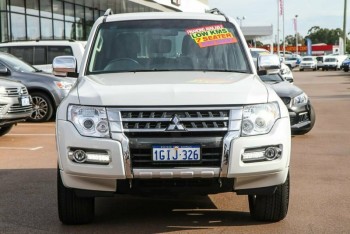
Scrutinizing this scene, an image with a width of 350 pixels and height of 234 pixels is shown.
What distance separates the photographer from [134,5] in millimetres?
37125

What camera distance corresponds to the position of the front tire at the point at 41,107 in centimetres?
1502

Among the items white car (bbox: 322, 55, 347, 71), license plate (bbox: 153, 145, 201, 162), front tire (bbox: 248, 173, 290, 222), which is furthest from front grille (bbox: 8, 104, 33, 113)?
white car (bbox: 322, 55, 347, 71)

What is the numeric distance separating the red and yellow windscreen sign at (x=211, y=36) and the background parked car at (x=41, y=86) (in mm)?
8664

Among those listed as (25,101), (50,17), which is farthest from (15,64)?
(50,17)

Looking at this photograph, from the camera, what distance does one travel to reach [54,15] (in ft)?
100

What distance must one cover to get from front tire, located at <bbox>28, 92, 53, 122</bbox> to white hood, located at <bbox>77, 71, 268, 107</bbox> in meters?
9.47

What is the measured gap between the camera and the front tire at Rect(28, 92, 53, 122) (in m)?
15.0

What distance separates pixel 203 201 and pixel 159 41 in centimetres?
168

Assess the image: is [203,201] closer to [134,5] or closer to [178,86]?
[178,86]

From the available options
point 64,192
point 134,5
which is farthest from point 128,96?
point 134,5

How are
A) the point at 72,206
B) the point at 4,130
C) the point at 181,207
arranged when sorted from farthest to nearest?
the point at 4,130
the point at 181,207
the point at 72,206

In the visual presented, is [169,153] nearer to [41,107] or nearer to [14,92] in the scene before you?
[14,92]

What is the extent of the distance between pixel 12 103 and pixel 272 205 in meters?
7.18

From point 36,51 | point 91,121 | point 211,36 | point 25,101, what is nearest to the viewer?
point 91,121
